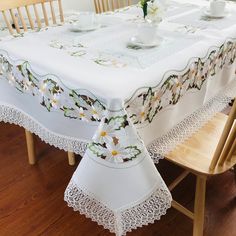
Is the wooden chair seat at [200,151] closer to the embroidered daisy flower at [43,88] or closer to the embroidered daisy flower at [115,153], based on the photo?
the embroidered daisy flower at [115,153]

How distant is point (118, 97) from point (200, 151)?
43 cm

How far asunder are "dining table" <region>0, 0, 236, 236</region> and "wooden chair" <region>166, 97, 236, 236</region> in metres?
0.04

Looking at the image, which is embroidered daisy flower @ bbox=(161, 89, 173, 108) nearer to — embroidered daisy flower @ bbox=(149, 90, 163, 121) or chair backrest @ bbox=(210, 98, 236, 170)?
embroidered daisy flower @ bbox=(149, 90, 163, 121)

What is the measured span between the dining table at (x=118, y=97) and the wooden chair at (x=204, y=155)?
0.14 feet

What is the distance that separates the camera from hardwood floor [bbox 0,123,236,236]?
53.1 inches

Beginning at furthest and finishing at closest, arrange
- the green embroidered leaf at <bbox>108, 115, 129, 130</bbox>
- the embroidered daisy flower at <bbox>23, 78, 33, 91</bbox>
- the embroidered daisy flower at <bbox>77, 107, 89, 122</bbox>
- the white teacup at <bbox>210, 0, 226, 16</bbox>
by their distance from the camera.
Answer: the white teacup at <bbox>210, 0, 226, 16</bbox>, the embroidered daisy flower at <bbox>23, 78, 33, 91</bbox>, the embroidered daisy flower at <bbox>77, 107, 89, 122</bbox>, the green embroidered leaf at <bbox>108, 115, 129, 130</bbox>

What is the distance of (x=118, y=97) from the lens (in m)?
0.84

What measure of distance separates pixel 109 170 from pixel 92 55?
0.44 m

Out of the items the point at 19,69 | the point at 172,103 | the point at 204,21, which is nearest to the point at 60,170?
the point at 19,69

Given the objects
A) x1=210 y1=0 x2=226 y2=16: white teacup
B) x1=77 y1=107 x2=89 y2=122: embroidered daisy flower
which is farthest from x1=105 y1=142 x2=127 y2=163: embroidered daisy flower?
x1=210 y1=0 x2=226 y2=16: white teacup

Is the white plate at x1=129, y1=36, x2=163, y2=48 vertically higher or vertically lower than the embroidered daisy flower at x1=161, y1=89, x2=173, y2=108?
higher

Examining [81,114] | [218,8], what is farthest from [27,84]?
[218,8]

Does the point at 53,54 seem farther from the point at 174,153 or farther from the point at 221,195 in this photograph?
the point at 221,195

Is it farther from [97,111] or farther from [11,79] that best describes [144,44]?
[11,79]
